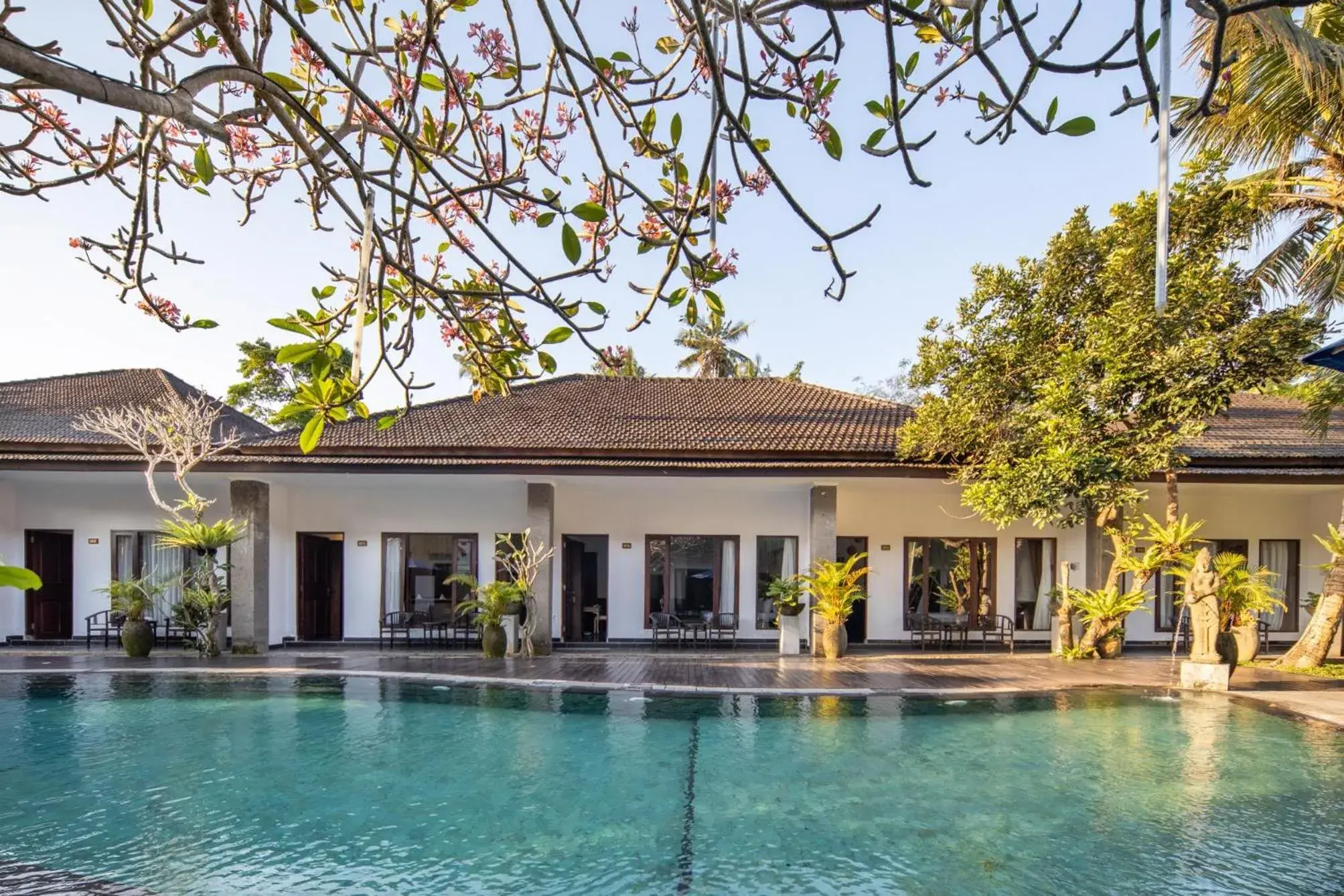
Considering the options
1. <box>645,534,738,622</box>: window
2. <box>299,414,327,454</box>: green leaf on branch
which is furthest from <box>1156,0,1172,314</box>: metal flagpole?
<box>645,534,738,622</box>: window

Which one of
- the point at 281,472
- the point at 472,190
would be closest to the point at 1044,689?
the point at 472,190

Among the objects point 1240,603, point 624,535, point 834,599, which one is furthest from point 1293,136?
point 624,535

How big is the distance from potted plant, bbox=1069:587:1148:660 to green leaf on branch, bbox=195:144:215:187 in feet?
45.6

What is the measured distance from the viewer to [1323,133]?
1141 cm

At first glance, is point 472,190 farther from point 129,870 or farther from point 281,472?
point 281,472

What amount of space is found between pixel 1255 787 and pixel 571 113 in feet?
25.3

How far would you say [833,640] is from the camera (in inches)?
525

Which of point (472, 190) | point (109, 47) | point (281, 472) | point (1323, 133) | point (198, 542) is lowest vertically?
point (198, 542)

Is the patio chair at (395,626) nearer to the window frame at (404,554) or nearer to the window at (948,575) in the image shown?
the window frame at (404,554)

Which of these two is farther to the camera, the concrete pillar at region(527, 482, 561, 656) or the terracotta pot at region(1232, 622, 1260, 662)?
the concrete pillar at region(527, 482, 561, 656)

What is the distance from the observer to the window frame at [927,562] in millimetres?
15781

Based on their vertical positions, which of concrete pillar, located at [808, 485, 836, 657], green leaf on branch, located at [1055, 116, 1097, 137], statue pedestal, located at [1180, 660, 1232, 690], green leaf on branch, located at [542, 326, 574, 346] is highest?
green leaf on branch, located at [1055, 116, 1097, 137]

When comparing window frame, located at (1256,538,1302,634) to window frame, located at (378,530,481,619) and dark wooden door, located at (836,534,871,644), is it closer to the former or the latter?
dark wooden door, located at (836,534,871,644)

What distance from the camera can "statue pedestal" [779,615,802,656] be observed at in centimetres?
1399
